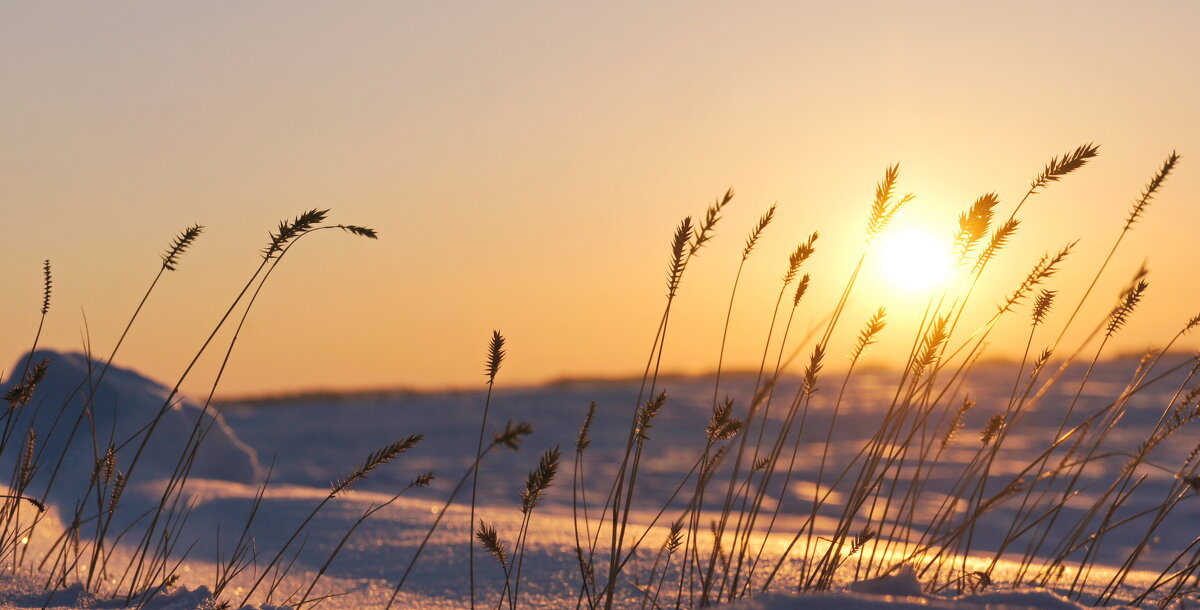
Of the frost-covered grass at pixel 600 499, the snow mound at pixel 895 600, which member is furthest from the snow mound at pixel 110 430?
the snow mound at pixel 895 600

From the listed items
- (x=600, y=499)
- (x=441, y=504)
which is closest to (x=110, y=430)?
(x=441, y=504)

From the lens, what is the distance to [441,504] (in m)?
4.51

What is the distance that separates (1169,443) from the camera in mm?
7387

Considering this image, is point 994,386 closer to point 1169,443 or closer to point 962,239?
point 1169,443

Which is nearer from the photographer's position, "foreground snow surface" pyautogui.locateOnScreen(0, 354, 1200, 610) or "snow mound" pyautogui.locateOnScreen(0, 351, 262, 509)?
"foreground snow surface" pyautogui.locateOnScreen(0, 354, 1200, 610)

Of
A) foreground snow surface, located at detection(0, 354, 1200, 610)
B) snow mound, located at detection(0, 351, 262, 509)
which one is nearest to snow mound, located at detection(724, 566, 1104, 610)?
foreground snow surface, located at detection(0, 354, 1200, 610)

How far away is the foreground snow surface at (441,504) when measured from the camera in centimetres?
214

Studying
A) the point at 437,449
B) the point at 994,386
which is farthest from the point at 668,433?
the point at 994,386

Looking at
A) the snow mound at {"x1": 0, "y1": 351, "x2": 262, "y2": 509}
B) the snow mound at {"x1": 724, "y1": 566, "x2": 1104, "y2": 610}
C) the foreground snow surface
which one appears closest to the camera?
the snow mound at {"x1": 724, "y1": 566, "x2": 1104, "y2": 610}

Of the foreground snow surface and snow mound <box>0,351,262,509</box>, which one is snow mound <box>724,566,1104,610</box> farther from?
snow mound <box>0,351,262,509</box>

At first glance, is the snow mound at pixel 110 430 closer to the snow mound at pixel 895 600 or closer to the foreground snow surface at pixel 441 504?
the foreground snow surface at pixel 441 504

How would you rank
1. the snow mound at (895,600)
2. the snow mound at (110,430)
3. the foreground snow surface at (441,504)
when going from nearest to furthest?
the snow mound at (895,600), the foreground snow surface at (441,504), the snow mound at (110,430)

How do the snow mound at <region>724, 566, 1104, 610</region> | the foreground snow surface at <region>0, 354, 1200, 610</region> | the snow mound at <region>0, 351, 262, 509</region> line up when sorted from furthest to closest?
the snow mound at <region>0, 351, 262, 509</region> → the foreground snow surface at <region>0, 354, 1200, 610</region> → the snow mound at <region>724, 566, 1104, 610</region>

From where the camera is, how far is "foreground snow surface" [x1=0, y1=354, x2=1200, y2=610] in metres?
2.14
